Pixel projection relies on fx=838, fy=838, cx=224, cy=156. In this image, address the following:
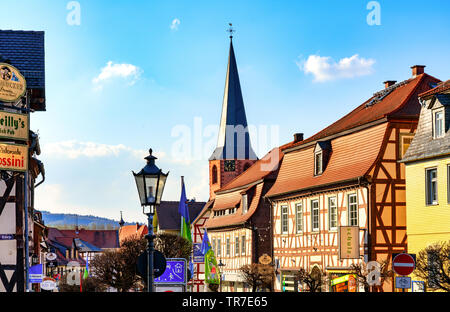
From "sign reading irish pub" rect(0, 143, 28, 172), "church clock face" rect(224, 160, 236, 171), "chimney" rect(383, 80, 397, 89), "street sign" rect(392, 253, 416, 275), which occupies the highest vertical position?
A: "chimney" rect(383, 80, 397, 89)

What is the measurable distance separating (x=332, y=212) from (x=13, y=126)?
1859 cm

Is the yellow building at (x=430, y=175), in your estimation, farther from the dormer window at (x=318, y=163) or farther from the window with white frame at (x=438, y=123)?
the dormer window at (x=318, y=163)

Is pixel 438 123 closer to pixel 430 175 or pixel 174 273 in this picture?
pixel 430 175

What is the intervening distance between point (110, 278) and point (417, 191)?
87.8 feet

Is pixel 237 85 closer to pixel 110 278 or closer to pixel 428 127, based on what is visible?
pixel 110 278

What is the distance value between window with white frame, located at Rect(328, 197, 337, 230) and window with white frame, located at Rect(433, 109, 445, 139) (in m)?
8.67

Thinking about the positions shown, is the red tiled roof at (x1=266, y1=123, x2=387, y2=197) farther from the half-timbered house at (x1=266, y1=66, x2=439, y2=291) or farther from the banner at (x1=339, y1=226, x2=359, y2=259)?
the banner at (x1=339, y1=226, x2=359, y2=259)

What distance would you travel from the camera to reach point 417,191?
1251 inches

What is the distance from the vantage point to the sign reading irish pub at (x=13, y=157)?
24250 mm

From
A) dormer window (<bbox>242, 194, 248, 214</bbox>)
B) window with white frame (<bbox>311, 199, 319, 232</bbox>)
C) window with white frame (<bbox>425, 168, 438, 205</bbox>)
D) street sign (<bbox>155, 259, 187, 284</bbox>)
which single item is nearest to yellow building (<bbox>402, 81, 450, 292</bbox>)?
window with white frame (<bbox>425, 168, 438, 205</bbox>)

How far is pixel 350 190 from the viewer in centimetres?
3694

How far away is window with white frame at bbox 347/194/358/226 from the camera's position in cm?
3659

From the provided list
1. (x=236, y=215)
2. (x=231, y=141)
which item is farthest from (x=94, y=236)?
(x=236, y=215)

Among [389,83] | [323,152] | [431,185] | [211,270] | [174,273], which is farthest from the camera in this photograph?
[211,270]
